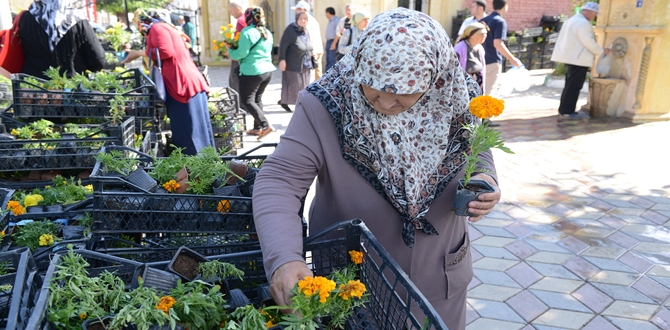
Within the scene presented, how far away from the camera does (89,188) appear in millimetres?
2893

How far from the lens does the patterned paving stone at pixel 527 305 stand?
10.5ft

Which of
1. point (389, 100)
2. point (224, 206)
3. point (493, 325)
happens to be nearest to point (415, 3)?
point (493, 325)

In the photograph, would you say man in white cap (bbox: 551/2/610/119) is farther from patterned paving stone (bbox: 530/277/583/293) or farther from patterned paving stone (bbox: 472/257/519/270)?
patterned paving stone (bbox: 530/277/583/293)

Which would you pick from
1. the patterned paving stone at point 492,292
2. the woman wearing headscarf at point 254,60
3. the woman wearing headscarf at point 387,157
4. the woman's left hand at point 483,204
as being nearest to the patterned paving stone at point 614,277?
the patterned paving stone at point 492,292

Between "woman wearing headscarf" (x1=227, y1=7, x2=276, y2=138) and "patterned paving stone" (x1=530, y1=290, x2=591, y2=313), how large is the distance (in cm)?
474

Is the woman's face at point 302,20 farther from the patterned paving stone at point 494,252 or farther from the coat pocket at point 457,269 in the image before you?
the coat pocket at point 457,269

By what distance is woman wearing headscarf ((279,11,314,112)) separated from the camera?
7801mm

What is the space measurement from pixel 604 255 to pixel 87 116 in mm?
3960

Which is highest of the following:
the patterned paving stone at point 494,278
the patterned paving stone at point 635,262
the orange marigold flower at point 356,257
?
the orange marigold flower at point 356,257

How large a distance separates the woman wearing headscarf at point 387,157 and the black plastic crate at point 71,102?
2302 mm

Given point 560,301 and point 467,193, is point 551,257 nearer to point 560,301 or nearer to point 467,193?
point 560,301

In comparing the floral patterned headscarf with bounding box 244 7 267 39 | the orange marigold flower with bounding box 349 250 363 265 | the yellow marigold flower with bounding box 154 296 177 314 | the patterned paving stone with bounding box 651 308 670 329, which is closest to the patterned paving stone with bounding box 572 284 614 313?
the patterned paving stone with bounding box 651 308 670 329

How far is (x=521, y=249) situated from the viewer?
159 inches

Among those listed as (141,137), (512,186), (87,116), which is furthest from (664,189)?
Answer: (87,116)
